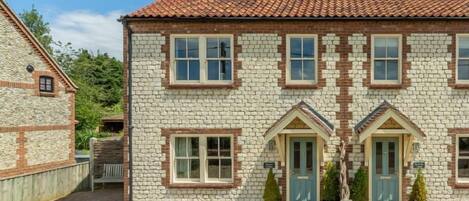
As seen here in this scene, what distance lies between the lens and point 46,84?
17500 mm

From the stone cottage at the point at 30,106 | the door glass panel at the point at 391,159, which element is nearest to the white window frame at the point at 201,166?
the door glass panel at the point at 391,159

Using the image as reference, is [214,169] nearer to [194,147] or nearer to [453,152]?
[194,147]

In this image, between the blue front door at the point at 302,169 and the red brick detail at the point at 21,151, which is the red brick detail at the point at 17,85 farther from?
the blue front door at the point at 302,169

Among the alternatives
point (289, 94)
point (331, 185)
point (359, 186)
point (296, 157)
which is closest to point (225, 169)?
point (296, 157)

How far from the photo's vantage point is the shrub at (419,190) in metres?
10.3

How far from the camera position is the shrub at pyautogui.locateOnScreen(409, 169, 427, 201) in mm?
10344

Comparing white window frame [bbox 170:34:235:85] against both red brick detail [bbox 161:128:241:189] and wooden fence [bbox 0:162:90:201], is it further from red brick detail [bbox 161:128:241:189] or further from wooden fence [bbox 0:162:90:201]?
wooden fence [bbox 0:162:90:201]

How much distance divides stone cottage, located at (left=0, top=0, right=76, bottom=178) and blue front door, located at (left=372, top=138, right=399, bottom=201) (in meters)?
15.1

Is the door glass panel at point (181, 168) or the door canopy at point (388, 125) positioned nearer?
the door canopy at point (388, 125)

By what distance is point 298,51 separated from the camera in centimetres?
1095

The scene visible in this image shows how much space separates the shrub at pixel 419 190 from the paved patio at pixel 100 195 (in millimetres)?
10488

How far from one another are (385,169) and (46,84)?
53.4 ft

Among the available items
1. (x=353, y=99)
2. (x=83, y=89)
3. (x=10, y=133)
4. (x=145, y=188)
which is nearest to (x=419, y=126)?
(x=353, y=99)

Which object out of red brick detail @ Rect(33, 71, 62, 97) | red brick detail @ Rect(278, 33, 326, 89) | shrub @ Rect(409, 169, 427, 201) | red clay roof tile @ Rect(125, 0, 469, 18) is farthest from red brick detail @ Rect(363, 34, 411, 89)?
red brick detail @ Rect(33, 71, 62, 97)
